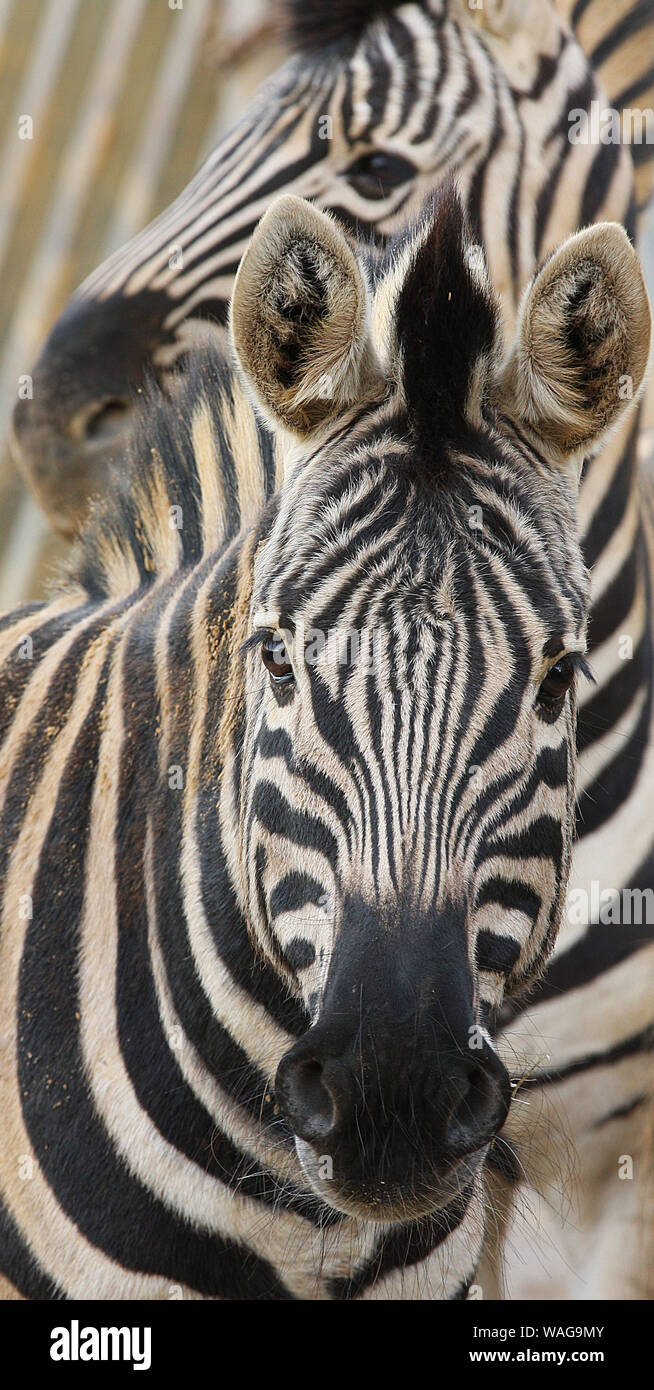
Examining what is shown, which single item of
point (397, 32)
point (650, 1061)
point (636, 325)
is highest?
point (397, 32)

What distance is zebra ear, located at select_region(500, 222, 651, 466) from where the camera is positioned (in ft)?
7.75

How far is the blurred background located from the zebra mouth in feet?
20.6

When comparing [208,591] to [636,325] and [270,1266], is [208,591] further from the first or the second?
[270,1266]

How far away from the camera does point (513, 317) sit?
12.4 feet

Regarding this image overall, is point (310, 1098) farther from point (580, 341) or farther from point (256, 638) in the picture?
point (580, 341)

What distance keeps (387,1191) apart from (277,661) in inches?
34.5

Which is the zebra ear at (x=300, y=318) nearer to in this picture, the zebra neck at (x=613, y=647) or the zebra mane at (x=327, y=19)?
the zebra neck at (x=613, y=647)

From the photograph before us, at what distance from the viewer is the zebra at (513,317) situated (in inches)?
153

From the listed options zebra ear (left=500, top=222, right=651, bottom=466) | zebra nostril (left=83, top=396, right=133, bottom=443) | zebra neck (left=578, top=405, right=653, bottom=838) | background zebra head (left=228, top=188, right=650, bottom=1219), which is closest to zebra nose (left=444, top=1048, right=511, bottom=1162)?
background zebra head (left=228, top=188, right=650, bottom=1219)

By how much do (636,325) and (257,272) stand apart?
718 mm

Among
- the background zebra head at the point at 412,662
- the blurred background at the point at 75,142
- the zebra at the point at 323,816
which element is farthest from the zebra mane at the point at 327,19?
the blurred background at the point at 75,142

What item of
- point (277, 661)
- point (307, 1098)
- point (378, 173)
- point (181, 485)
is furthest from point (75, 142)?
point (307, 1098)
